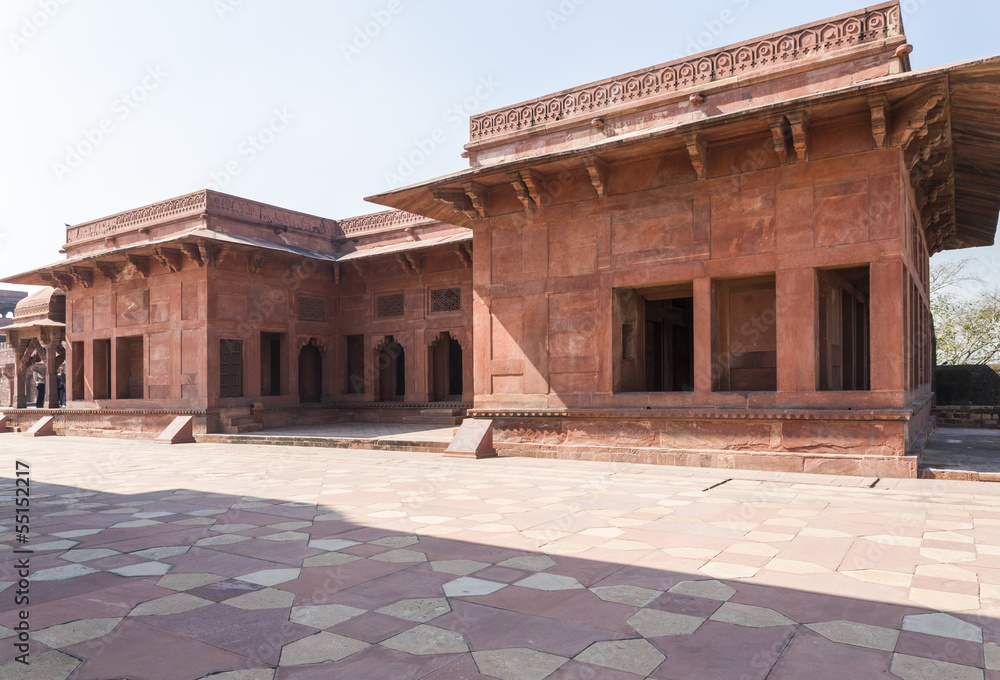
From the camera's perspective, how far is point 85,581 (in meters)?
3.70

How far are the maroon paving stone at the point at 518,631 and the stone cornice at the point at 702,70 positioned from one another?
24.7ft

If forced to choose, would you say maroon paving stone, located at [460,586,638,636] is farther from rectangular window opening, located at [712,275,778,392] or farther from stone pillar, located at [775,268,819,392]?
rectangular window opening, located at [712,275,778,392]

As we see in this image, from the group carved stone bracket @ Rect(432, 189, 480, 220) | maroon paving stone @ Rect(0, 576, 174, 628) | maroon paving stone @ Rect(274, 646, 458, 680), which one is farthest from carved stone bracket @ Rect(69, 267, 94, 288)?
maroon paving stone @ Rect(274, 646, 458, 680)

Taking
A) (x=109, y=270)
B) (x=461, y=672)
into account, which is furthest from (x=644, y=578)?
(x=109, y=270)

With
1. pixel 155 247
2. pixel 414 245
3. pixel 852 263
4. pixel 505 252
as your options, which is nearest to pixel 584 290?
pixel 505 252

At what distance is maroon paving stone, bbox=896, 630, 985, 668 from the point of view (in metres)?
2.54

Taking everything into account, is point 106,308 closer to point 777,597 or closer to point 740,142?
point 740,142

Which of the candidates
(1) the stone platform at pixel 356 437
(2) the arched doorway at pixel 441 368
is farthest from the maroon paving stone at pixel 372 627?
(2) the arched doorway at pixel 441 368

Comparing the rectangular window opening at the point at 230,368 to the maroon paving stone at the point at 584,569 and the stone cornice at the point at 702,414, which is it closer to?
the stone cornice at the point at 702,414

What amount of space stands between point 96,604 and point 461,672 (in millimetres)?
1934

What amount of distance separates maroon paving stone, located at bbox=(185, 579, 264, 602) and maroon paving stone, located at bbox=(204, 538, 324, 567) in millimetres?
425

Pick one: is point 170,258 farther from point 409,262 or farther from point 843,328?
point 843,328

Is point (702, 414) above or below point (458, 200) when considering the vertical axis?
below

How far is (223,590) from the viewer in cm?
352
